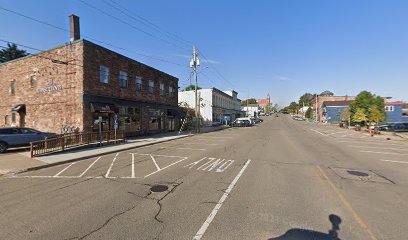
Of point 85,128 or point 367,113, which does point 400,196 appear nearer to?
point 85,128

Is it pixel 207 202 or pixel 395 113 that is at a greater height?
pixel 395 113

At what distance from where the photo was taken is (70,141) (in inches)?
542

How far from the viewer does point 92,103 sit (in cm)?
1730

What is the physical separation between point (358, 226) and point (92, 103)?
18.4 meters

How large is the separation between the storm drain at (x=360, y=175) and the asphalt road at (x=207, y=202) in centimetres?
4

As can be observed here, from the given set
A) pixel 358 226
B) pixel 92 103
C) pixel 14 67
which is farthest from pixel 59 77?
pixel 358 226

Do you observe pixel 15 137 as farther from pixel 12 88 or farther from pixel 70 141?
pixel 12 88

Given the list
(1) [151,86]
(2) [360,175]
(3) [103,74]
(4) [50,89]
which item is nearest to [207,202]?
(2) [360,175]

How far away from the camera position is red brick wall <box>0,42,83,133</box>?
17.1m

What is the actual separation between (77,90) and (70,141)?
17.3 feet

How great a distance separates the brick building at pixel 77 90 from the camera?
56.1 ft

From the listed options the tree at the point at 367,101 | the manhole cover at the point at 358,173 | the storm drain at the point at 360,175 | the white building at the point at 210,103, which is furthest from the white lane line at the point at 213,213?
the tree at the point at 367,101

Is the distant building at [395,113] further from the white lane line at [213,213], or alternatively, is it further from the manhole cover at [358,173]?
the white lane line at [213,213]

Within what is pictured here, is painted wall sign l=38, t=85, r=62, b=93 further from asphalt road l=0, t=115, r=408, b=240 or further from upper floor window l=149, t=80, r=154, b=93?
asphalt road l=0, t=115, r=408, b=240
